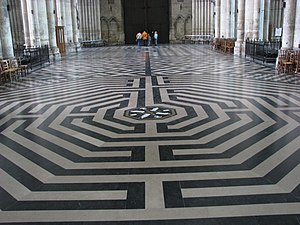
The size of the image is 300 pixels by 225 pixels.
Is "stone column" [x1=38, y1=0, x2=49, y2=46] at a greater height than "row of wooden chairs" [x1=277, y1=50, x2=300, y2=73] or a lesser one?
greater

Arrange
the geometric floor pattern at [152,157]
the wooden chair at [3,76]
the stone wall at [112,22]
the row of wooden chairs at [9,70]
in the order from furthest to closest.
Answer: the stone wall at [112,22] < the row of wooden chairs at [9,70] < the wooden chair at [3,76] < the geometric floor pattern at [152,157]

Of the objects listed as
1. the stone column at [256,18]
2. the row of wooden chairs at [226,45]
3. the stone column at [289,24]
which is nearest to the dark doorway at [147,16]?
the row of wooden chairs at [226,45]

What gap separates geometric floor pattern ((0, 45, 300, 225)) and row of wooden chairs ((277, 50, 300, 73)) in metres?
3.04

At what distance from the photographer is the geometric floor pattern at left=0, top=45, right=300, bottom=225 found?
3576 millimetres

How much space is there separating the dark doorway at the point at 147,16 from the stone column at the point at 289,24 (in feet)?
82.8

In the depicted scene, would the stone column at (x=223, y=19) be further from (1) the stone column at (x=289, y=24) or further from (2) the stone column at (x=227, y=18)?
(1) the stone column at (x=289, y=24)

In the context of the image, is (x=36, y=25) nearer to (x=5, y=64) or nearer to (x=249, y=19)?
(x=5, y=64)

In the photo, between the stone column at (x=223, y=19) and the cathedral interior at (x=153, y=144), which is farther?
the stone column at (x=223, y=19)

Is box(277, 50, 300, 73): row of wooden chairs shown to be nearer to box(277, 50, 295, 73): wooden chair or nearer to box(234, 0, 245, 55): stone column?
box(277, 50, 295, 73): wooden chair

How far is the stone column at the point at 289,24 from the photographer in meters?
13.2

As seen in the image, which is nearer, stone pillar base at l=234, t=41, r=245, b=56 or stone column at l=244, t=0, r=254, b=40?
stone column at l=244, t=0, r=254, b=40

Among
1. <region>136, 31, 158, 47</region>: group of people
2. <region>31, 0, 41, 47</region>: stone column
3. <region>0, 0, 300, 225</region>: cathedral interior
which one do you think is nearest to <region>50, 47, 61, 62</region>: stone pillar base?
<region>31, 0, 41, 47</region>: stone column

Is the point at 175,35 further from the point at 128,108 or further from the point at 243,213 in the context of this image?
the point at 243,213

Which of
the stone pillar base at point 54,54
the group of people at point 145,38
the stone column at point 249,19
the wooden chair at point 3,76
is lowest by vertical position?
the wooden chair at point 3,76
